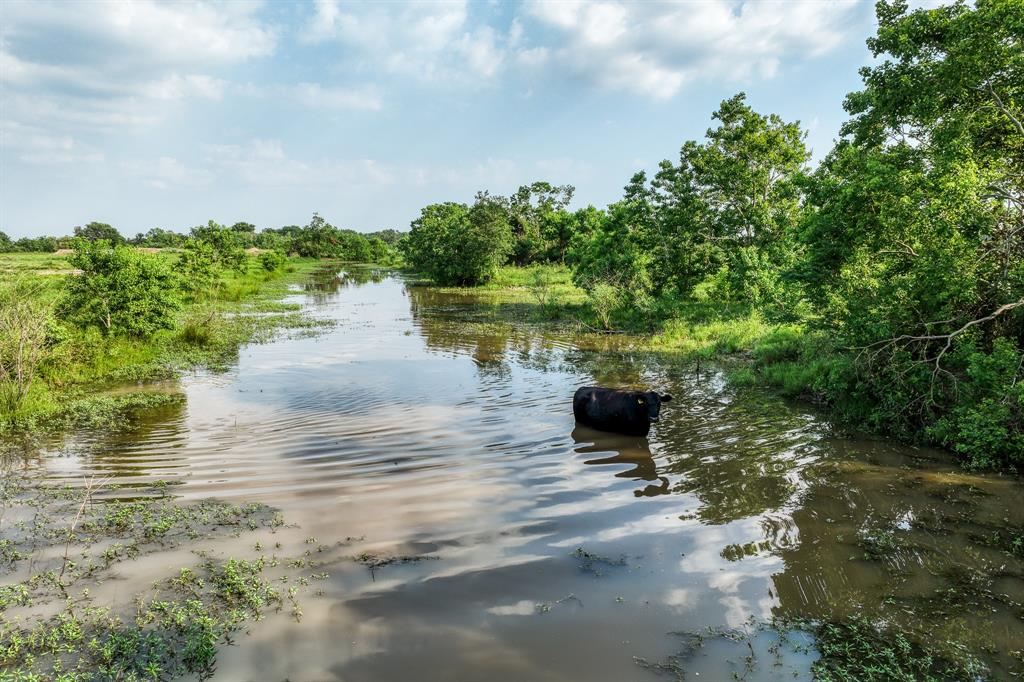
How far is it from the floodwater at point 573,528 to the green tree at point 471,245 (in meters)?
30.6

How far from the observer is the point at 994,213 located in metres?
9.15

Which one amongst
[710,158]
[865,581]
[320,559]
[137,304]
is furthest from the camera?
[710,158]

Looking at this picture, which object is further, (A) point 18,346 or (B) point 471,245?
(B) point 471,245

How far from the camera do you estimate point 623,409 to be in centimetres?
991

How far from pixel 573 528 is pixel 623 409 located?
3722mm

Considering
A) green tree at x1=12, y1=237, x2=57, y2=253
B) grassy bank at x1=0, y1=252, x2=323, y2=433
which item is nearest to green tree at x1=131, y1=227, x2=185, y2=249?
green tree at x1=12, y1=237, x2=57, y2=253

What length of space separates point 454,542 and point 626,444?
4.32 m

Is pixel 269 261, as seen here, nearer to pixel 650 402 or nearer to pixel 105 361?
pixel 105 361

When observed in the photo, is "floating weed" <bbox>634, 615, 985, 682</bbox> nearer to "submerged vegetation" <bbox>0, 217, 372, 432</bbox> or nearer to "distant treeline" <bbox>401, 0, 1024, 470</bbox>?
"distant treeline" <bbox>401, 0, 1024, 470</bbox>

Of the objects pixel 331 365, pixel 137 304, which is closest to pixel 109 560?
pixel 331 365

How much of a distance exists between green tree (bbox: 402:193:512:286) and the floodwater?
30.6 meters

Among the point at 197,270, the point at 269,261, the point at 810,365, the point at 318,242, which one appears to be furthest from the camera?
the point at 318,242

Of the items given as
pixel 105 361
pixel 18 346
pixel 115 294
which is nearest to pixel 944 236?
pixel 18 346

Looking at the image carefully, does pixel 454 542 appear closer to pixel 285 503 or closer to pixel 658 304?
pixel 285 503
